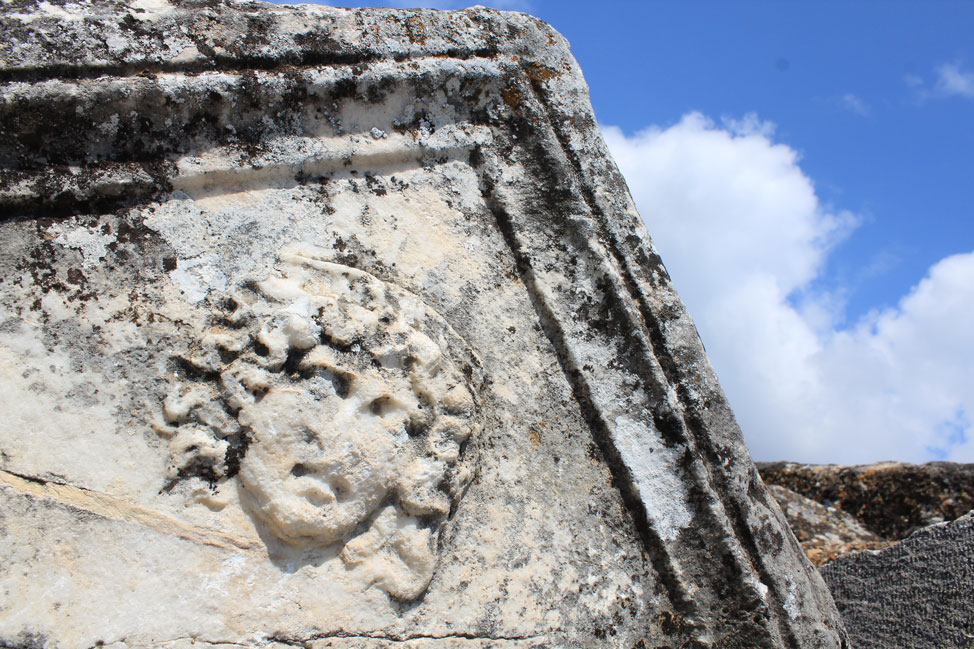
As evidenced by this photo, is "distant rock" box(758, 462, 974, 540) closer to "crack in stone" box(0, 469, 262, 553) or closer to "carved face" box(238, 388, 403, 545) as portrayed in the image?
"carved face" box(238, 388, 403, 545)

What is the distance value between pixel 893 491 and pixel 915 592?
822 millimetres

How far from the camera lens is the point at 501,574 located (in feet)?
6.16

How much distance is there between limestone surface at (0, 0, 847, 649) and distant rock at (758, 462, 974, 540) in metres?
1.73

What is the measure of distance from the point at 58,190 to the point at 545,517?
1381 millimetres

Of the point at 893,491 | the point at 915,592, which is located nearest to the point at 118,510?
the point at 915,592

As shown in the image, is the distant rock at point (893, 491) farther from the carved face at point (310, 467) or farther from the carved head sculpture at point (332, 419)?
the carved face at point (310, 467)

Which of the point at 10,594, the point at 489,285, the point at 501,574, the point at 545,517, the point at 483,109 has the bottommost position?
the point at 10,594

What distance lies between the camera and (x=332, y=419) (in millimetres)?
1749

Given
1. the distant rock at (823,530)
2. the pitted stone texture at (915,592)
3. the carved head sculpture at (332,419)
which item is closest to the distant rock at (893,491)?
the distant rock at (823,530)

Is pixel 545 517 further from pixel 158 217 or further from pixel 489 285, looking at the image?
pixel 158 217

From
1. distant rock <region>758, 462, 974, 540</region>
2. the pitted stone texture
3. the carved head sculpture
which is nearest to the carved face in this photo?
the carved head sculpture

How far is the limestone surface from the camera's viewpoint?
5.43 ft

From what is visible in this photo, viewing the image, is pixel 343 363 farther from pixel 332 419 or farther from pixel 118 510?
pixel 118 510

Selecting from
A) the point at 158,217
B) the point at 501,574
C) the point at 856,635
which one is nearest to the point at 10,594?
the point at 158,217
